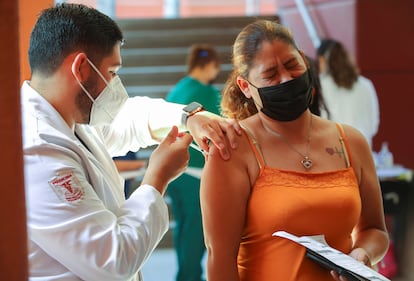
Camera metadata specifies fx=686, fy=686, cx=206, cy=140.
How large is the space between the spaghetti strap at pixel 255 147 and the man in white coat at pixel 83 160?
1.7 inches

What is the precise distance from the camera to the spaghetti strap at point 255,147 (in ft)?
5.77

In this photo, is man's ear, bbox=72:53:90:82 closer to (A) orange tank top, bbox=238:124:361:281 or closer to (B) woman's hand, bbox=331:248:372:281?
(A) orange tank top, bbox=238:124:361:281

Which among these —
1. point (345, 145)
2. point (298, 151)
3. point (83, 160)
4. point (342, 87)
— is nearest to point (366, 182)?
point (345, 145)

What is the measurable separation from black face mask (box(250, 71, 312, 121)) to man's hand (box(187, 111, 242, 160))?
0.34ft

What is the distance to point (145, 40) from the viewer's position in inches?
315

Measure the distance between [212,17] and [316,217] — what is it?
22.2ft

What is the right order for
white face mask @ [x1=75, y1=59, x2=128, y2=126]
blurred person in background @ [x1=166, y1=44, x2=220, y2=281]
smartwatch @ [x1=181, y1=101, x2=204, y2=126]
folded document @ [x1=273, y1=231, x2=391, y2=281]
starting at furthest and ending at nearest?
blurred person in background @ [x1=166, y1=44, x2=220, y2=281] → smartwatch @ [x1=181, y1=101, x2=204, y2=126] → white face mask @ [x1=75, y1=59, x2=128, y2=126] → folded document @ [x1=273, y1=231, x2=391, y2=281]

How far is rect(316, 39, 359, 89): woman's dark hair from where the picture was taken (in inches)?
196

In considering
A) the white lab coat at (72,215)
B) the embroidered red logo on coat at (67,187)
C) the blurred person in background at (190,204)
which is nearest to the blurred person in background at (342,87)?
the blurred person in background at (190,204)

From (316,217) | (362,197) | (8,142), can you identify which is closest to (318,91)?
(362,197)

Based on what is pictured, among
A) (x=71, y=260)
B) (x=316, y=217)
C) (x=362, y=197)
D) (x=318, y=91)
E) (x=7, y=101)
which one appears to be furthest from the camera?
(x=318, y=91)

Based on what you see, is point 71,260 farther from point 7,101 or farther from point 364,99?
point 364,99

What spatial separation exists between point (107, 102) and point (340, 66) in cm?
A: 357

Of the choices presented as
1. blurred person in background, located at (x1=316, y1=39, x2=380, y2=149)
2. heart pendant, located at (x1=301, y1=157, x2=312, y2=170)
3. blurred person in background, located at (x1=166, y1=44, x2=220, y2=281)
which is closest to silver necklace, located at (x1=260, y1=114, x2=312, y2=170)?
heart pendant, located at (x1=301, y1=157, x2=312, y2=170)
